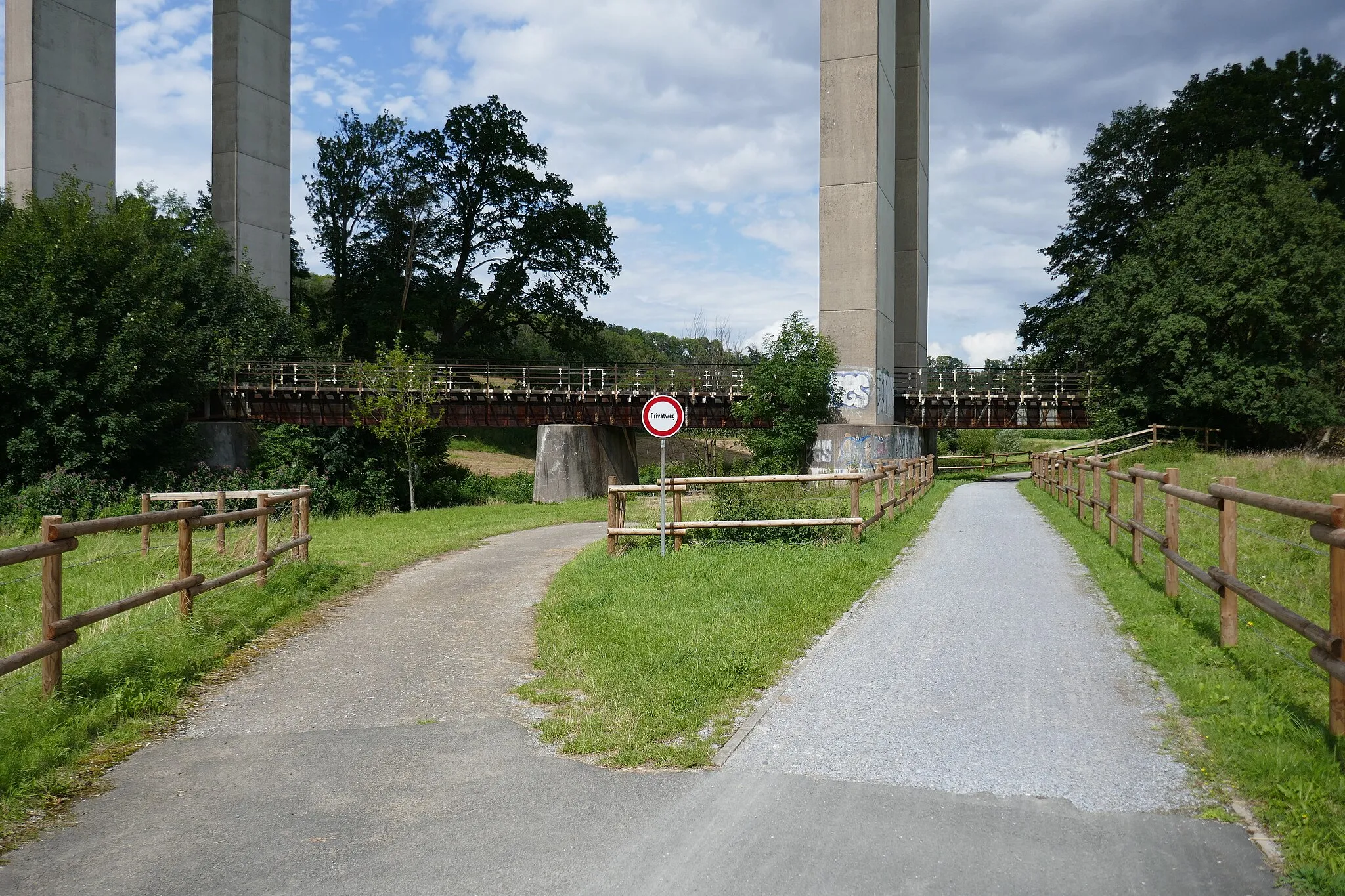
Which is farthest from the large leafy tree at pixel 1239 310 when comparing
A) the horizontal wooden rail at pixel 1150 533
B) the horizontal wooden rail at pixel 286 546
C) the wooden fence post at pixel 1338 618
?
the wooden fence post at pixel 1338 618

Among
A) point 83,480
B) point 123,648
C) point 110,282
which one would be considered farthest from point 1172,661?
point 110,282

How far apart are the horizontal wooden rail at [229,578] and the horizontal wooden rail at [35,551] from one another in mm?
2785

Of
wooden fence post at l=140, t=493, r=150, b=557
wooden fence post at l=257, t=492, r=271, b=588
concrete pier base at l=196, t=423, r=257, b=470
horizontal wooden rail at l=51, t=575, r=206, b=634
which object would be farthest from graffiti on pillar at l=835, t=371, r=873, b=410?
horizontal wooden rail at l=51, t=575, r=206, b=634

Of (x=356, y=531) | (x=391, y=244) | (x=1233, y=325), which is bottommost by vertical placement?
(x=356, y=531)

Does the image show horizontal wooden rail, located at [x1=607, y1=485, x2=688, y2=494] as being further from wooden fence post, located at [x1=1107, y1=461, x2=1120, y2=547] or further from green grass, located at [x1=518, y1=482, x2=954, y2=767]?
wooden fence post, located at [x1=1107, y1=461, x2=1120, y2=547]

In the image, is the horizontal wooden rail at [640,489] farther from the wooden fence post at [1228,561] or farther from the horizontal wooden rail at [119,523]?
the wooden fence post at [1228,561]

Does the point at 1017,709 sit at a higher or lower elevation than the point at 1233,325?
lower

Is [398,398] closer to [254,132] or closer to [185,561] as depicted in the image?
[254,132]

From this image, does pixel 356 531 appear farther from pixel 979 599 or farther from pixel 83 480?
pixel 979 599

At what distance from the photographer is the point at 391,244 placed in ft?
205

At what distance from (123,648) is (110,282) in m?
28.0

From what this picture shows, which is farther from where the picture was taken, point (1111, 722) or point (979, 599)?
point (979, 599)

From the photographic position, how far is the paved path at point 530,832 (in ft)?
13.5

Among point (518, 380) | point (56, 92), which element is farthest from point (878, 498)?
point (56, 92)
